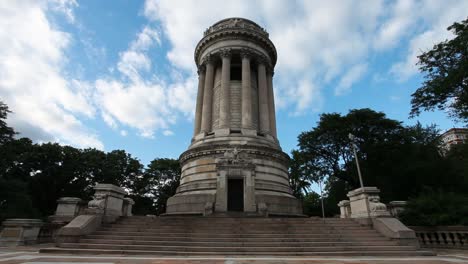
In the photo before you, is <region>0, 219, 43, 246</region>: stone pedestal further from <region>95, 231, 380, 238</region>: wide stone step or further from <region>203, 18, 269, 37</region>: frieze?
<region>203, 18, 269, 37</region>: frieze

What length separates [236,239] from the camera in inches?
458

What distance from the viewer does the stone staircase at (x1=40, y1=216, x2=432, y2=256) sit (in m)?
10.5

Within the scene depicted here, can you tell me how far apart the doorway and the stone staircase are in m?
6.52

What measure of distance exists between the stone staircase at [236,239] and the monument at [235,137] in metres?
5.16

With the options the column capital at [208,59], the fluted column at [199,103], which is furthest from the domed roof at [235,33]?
the fluted column at [199,103]

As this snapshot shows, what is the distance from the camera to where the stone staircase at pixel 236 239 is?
10.5 m

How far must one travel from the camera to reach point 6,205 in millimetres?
19594

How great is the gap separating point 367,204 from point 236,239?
815cm

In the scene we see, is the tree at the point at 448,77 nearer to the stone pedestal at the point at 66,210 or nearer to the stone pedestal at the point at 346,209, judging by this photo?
the stone pedestal at the point at 346,209

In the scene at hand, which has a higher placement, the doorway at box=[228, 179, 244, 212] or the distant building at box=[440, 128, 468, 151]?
the distant building at box=[440, 128, 468, 151]

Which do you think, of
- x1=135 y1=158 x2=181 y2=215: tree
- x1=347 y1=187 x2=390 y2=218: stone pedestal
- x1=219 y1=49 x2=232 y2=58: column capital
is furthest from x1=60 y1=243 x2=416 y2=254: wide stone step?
x1=135 y1=158 x2=181 y2=215: tree

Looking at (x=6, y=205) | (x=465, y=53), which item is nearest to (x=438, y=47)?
(x=465, y=53)

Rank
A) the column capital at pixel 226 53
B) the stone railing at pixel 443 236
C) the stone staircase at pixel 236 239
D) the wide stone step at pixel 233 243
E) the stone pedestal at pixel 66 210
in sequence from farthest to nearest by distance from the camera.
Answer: the column capital at pixel 226 53 < the stone pedestal at pixel 66 210 < the stone railing at pixel 443 236 < the wide stone step at pixel 233 243 < the stone staircase at pixel 236 239

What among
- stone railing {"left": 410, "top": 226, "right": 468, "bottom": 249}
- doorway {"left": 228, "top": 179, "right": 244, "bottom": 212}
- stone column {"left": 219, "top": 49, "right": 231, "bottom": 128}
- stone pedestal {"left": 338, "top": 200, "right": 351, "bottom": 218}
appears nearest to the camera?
stone railing {"left": 410, "top": 226, "right": 468, "bottom": 249}
